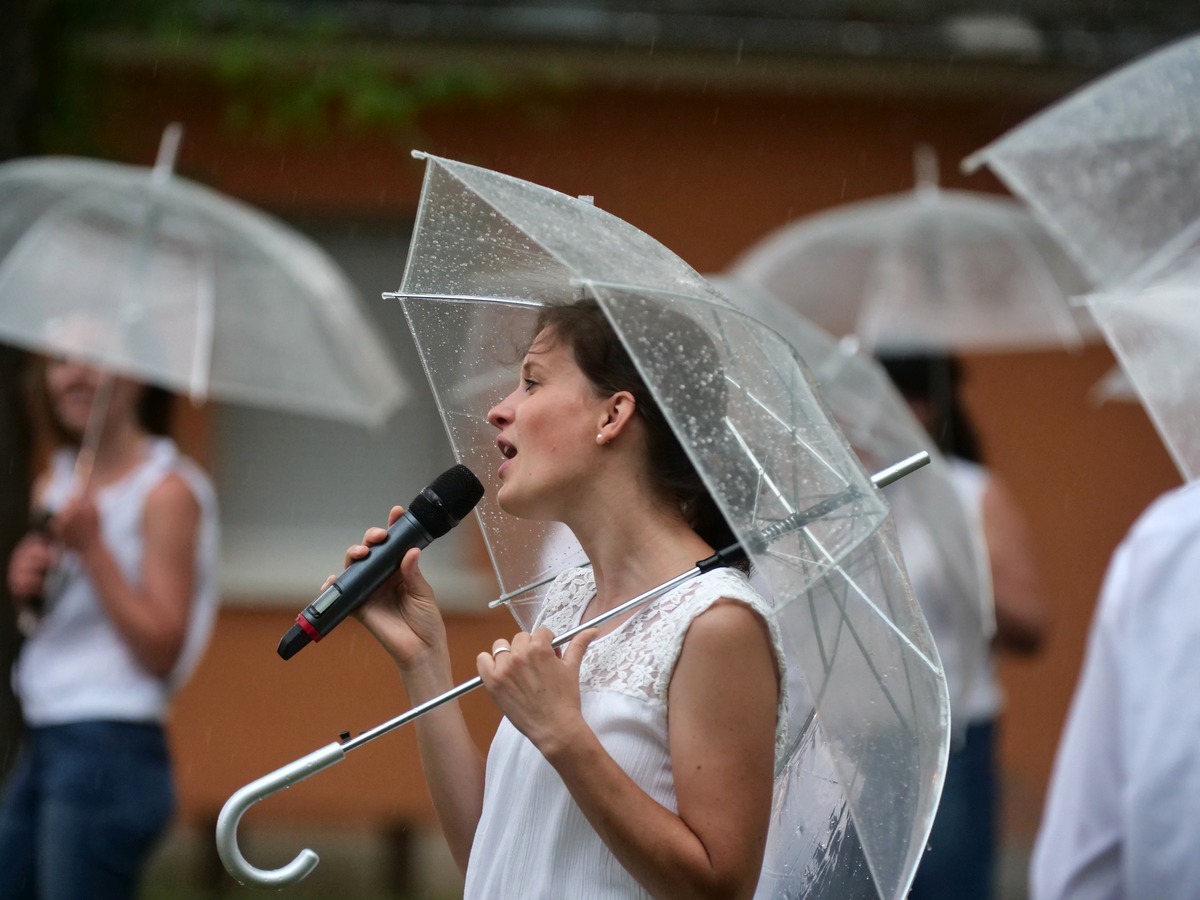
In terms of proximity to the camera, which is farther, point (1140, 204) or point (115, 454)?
point (115, 454)

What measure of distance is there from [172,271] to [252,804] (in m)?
3.07

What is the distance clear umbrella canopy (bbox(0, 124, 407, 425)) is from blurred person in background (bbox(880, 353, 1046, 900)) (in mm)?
1919

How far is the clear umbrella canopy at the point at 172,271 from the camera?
500 cm

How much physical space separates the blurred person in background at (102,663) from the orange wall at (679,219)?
4.10m

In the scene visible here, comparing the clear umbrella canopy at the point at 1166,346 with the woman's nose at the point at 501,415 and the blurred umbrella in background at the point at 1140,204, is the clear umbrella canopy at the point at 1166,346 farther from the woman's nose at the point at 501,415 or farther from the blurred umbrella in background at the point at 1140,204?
the woman's nose at the point at 501,415

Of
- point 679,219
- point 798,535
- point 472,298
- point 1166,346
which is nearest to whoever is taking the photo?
point 798,535

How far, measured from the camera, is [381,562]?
2492 mm

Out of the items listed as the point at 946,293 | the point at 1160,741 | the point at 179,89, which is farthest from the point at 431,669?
the point at 179,89

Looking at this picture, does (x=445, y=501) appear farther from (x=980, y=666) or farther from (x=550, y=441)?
(x=980, y=666)

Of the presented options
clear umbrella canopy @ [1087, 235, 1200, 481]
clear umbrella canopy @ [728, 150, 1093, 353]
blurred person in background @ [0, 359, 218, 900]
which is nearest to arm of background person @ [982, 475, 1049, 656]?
clear umbrella canopy @ [728, 150, 1093, 353]

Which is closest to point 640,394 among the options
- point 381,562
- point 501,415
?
point 501,415

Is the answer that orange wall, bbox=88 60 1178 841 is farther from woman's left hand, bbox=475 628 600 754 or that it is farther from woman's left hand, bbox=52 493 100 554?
woman's left hand, bbox=475 628 600 754

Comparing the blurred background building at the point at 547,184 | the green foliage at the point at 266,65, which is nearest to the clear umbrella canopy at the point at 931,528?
the green foliage at the point at 266,65

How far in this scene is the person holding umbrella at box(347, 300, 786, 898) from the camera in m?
2.17
